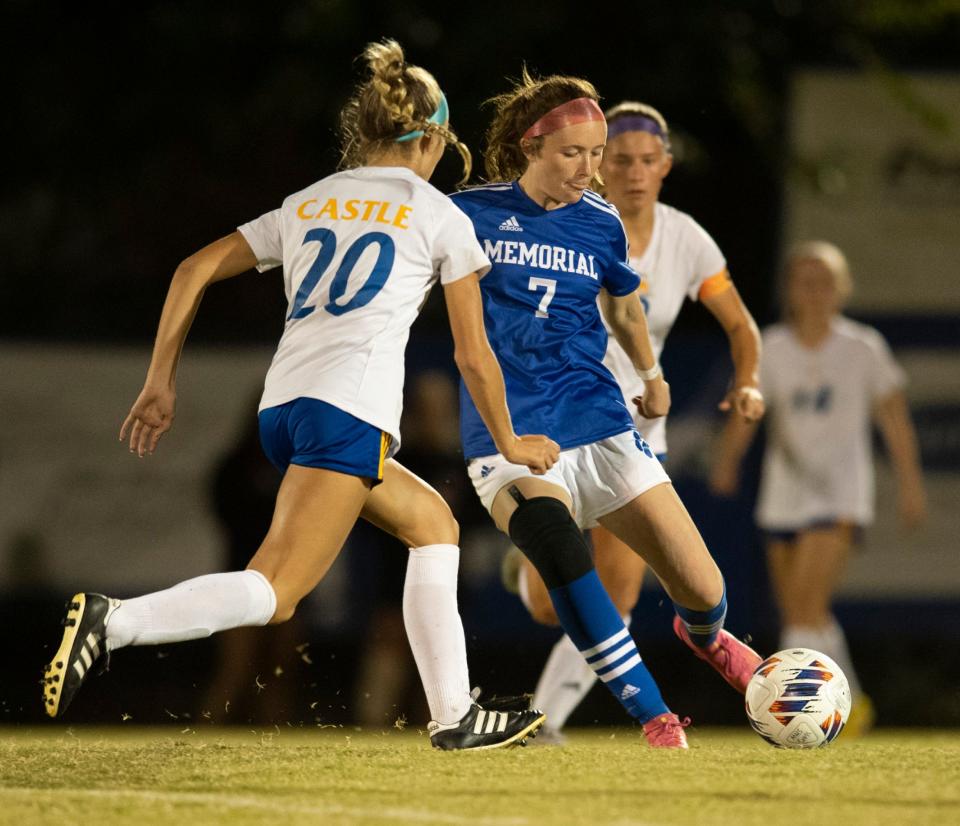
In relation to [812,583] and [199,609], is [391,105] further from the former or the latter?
[812,583]

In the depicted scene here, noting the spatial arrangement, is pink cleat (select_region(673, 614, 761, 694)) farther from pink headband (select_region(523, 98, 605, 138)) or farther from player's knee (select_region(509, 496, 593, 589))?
pink headband (select_region(523, 98, 605, 138))

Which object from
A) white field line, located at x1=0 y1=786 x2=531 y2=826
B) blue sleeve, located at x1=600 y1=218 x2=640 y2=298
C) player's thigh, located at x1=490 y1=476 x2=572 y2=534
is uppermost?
blue sleeve, located at x1=600 y1=218 x2=640 y2=298

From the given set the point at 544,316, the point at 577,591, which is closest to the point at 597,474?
the point at 577,591

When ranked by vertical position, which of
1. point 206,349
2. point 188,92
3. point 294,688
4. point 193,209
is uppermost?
point 188,92

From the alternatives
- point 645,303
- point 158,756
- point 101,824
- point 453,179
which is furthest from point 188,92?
point 101,824

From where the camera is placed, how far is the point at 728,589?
11.6 m

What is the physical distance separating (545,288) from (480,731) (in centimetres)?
146

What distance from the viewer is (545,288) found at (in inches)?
249

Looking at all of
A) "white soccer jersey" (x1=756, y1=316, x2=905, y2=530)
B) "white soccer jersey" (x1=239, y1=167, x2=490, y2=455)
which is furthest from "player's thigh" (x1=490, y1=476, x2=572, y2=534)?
"white soccer jersey" (x1=756, y1=316, x2=905, y2=530)

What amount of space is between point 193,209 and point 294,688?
11.5 feet

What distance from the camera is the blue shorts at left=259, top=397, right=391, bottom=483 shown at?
5652 mm

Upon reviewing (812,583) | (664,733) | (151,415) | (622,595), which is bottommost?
(812,583)

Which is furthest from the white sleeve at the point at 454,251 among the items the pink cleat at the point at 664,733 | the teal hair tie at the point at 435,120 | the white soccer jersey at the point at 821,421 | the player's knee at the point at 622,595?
the white soccer jersey at the point at 821,421

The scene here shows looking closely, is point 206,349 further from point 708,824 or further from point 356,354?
point 708,824
